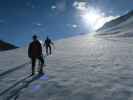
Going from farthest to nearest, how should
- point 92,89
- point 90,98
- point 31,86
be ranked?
1. point 31,86
2. point 92,89
3. point 90,98

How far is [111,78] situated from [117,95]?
2.63 metres

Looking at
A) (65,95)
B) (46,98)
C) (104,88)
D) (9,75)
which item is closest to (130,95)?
(104,88)

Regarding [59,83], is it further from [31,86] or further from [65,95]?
[65,95]

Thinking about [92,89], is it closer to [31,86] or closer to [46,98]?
[46,98]

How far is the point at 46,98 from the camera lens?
8.42 metres

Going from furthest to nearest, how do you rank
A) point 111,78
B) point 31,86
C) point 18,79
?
point 18,79, point 111,78, point 31,86

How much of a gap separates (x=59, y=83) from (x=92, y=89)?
187cm

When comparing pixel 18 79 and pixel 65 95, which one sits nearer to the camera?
pixel 65 95

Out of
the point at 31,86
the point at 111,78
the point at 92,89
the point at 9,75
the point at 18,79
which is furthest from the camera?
the point at 9,75

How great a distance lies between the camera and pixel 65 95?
28.3 ft

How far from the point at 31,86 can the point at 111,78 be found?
360 centimetres

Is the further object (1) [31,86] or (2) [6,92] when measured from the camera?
(1) [31,86]

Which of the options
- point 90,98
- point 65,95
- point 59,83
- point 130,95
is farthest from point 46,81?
point 130,95

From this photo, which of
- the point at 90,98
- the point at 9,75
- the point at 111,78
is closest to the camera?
the point at 90,98
